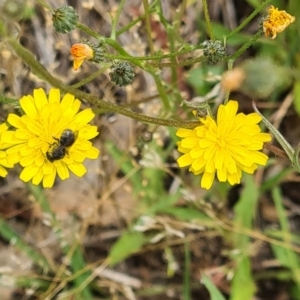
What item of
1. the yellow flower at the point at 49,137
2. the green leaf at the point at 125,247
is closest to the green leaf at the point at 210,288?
the green leaf at the point at 125,247

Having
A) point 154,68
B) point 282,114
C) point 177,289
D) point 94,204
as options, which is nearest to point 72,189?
point 94,204

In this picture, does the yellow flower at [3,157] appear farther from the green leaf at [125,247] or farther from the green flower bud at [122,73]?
the green leaf at [125,247]

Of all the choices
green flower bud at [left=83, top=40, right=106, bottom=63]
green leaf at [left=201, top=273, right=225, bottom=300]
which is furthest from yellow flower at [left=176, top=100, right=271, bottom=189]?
green leaf at [left=201, top=273, right=225, bottom=300]

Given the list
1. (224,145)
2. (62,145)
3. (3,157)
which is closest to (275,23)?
(224,145)

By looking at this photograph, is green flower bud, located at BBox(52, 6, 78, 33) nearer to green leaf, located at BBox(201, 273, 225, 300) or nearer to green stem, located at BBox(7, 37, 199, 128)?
green stem, located at BBox(7, 37, 199, 128)

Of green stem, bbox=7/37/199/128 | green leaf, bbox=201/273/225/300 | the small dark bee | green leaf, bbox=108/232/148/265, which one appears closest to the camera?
green stem, bbox=7/37/199/128

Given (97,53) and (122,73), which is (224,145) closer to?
(122,73)

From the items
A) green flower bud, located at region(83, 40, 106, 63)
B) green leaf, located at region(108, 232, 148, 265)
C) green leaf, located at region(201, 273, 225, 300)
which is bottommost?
green leaf, located at region(108, 232, 148, 265)
